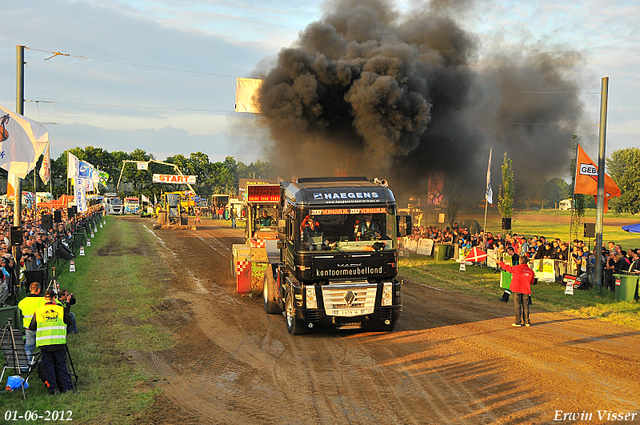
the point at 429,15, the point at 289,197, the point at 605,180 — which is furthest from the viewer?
the point at 429,15

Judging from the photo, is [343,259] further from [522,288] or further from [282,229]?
[522,288]

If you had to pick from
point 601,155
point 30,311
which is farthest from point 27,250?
point 601,155

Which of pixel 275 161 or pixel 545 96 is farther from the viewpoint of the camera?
pixel 545 96

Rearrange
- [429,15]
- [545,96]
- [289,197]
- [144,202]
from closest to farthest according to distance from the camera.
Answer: [289,197] → [429,15] → [545,96] → [144,202]

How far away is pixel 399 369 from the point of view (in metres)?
7.90

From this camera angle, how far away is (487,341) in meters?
9.55

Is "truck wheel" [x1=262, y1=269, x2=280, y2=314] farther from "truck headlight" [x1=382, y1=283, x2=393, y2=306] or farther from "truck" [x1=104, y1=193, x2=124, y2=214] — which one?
"truck" [x1=104, y1=193, x2=124, y2=214]

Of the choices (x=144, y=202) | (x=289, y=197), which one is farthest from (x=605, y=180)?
(x=144, y=202)

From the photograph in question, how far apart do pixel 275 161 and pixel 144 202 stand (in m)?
46.1

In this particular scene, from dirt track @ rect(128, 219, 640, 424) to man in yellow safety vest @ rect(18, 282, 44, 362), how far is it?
1710 mm

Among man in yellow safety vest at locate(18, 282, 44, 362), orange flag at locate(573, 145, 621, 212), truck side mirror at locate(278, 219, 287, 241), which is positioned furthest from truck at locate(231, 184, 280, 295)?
orange flag at locate(573, 145, 621, 212)

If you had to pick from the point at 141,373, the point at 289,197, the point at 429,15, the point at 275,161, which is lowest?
the point at 141,373

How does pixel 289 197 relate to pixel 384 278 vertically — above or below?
above

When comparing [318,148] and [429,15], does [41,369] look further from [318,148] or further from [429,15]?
[429,15]
